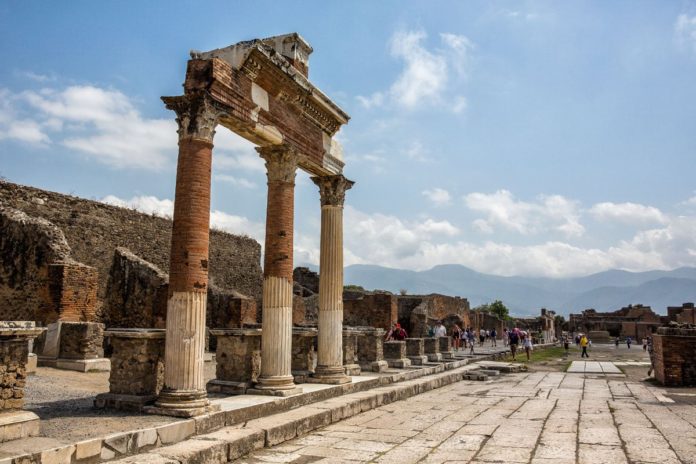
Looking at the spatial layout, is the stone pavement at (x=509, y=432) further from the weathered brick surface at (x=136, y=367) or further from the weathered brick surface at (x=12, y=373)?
the weathered brick surface at (x=12, y=373)

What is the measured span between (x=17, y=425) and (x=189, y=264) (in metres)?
2.70

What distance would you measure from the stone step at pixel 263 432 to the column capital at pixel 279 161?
392 cm

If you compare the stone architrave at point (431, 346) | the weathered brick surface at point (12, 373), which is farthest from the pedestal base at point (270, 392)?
the stone architrave at point (431, 346)

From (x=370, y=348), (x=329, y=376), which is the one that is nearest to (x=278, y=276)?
(x=329, y=376)

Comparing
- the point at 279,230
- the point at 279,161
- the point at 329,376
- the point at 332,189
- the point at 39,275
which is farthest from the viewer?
the point at 39,275

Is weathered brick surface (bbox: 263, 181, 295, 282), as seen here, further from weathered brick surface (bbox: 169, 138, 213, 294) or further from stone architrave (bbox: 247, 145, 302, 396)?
weathered brick surface (bbox: 169, 138, 213, 294)

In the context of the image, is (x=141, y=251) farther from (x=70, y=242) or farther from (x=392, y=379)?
(x=392, y=379)

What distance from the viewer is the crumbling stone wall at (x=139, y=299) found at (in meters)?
17.2

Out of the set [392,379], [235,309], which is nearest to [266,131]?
[392,379]

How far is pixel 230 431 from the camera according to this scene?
692cm

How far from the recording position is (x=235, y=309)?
63.4 feet

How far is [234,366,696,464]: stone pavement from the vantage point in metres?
6.55

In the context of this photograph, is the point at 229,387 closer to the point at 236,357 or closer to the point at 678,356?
the point at 236,357

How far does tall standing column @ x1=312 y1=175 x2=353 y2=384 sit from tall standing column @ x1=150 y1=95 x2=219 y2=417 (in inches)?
151
